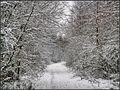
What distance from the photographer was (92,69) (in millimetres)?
12383

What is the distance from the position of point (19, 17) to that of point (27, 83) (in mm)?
3644

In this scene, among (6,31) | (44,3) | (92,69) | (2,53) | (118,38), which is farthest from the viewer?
(92,69)

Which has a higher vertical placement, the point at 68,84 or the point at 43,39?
the point at 43,39

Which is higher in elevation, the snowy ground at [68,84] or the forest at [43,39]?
the forest at [43,39]

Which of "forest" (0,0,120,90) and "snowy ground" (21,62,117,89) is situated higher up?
"forest" (0,0,120,90)

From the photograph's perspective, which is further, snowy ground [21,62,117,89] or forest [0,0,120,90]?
snowy ground [21,62,117,89]

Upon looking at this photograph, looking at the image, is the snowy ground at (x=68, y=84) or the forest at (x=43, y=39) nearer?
the forest at (x=43, y=39)

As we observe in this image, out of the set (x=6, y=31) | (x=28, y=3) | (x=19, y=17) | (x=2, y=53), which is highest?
(x=28, y=3)

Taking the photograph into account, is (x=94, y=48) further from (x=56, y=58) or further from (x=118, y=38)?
(x=56, y=58)

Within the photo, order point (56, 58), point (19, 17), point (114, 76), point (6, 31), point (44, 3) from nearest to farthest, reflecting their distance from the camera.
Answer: point (6, 31) → point (19, 17) → point (44, 3) → point (114, 76) → point (56, 58)

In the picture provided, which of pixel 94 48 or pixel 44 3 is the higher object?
pixel 44 3

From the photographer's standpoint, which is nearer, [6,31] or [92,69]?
[6,31]

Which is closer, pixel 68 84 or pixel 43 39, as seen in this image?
pixel 43 39

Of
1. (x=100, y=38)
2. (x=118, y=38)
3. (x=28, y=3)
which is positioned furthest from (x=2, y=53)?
(x=100, y=38)
